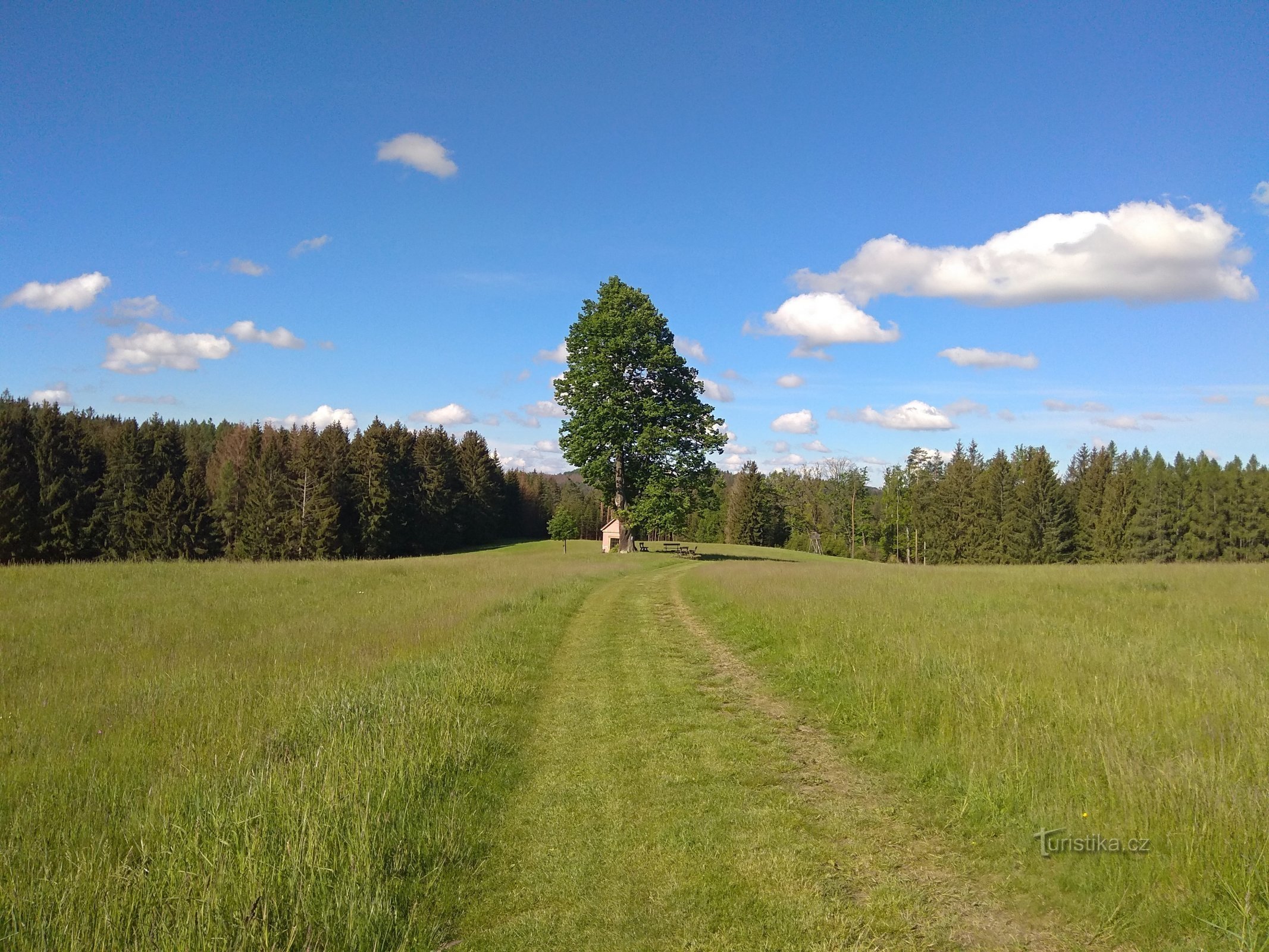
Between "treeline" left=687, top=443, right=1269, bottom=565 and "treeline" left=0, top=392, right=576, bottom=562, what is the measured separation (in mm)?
28582

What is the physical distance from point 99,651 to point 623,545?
33.1 metres

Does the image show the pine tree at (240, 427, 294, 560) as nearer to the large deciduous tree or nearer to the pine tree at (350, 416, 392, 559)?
the pine tree at (350, 416, 392, 559)

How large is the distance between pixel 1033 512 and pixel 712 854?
7930cm

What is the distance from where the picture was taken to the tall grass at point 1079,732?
403 cm

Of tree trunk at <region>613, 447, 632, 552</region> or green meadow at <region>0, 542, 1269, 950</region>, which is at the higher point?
tree trunk at <region>613, 447, 632, 552</region>

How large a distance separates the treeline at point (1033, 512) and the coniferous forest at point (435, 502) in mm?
199

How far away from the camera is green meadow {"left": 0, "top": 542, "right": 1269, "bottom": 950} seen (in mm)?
3803

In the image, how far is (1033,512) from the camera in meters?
71.8

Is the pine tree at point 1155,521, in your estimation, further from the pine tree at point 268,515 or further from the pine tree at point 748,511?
the pine tree at point 268,515

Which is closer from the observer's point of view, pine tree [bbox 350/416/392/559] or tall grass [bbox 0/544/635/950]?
tall grass [bbox 0/544/635/950]

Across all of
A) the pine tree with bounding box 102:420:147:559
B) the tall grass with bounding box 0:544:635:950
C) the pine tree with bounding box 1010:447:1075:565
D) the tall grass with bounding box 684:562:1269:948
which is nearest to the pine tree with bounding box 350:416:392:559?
the pine tree with bounding box 102:420:147:559

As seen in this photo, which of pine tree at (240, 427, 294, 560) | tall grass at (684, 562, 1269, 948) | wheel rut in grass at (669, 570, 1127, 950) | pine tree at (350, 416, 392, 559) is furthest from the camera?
pine tree at (350, 416, 392, 559)

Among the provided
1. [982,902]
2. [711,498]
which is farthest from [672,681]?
[711,498]

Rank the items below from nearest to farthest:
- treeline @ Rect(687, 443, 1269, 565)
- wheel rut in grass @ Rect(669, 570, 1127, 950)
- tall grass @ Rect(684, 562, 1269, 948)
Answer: wheel rut in grass @ Rect(669, 570, 1127, 950)
tall grass @ Rect(684, 562, 1269, 948)
treeline @ Rect(687, 443, 1269, 565)
